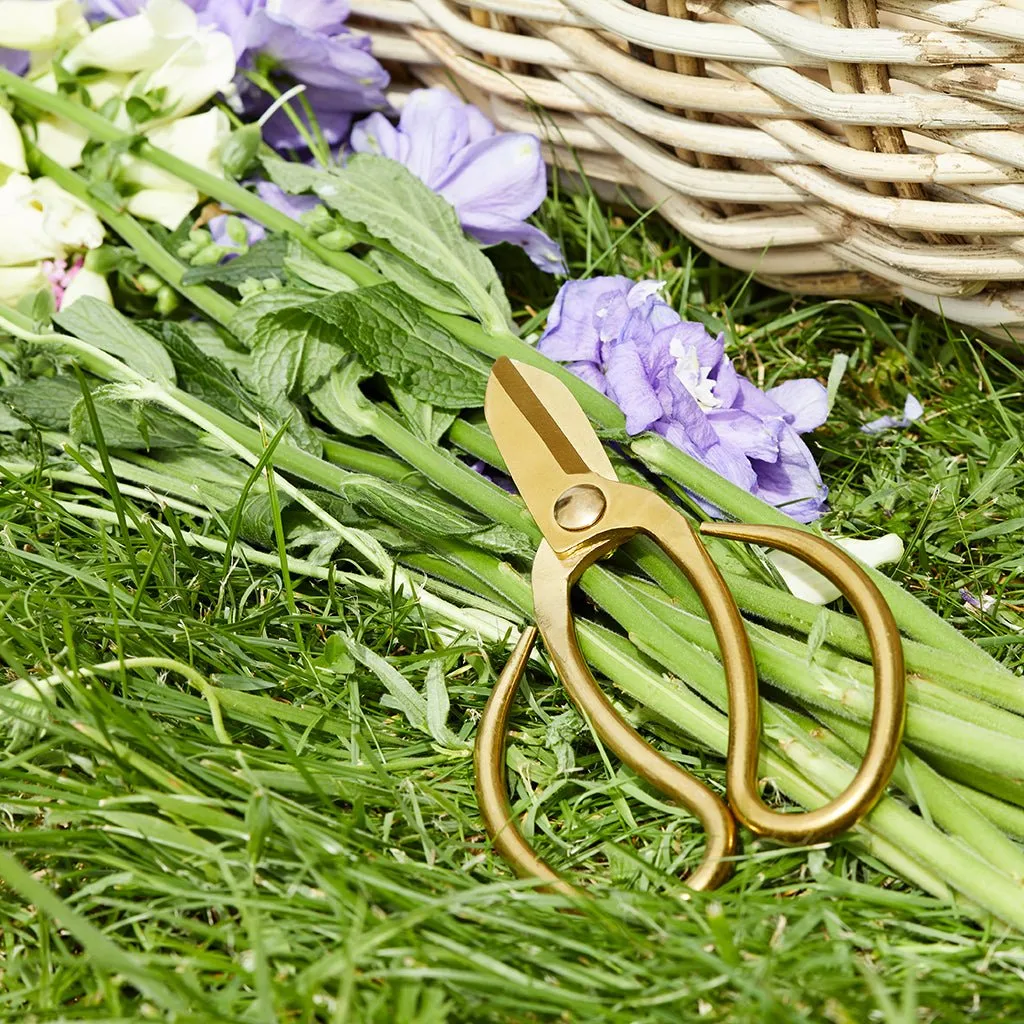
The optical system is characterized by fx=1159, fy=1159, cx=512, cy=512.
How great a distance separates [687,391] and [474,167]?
0.32 meters

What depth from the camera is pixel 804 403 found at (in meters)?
0.87

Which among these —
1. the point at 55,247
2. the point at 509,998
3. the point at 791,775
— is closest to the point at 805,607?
the point at 791,775

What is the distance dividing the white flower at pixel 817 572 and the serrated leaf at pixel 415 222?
265mm

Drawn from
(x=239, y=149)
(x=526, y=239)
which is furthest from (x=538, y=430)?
(x=239, y=149)

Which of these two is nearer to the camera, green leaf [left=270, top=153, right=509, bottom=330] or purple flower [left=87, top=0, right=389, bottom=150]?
green leaf [left=270, top=153, right=509, bottom=330]

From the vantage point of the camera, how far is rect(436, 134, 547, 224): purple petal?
0.97 meters

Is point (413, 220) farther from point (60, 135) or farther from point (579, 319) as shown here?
point (60, 135)

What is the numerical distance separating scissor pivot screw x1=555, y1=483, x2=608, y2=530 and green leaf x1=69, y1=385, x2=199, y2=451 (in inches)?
12.2

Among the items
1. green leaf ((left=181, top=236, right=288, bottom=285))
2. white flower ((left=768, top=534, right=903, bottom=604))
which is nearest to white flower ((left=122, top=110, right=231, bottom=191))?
green leaf ((left=181, top=236, right=288, bottom=285))

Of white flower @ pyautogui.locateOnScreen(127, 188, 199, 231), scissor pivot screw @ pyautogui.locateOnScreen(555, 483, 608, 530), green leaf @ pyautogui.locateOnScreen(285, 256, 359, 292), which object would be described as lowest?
scissor pivot screw @ pyautogui.locateOnScreen(555, 483, 608, 530)

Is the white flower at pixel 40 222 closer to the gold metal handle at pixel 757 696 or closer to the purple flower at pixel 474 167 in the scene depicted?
the purple flower at pixel 474 167

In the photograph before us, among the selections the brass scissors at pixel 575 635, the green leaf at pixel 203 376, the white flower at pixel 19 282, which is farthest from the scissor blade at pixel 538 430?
the white flower at pixel 19 282

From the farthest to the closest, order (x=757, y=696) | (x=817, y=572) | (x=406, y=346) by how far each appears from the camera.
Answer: (x=406, y=346) < (x=817, y=572) < (x=757, y=696)

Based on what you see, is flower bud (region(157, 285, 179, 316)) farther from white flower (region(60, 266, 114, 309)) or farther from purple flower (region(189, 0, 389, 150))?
purple flower (region(189, 0, 389, 150))
